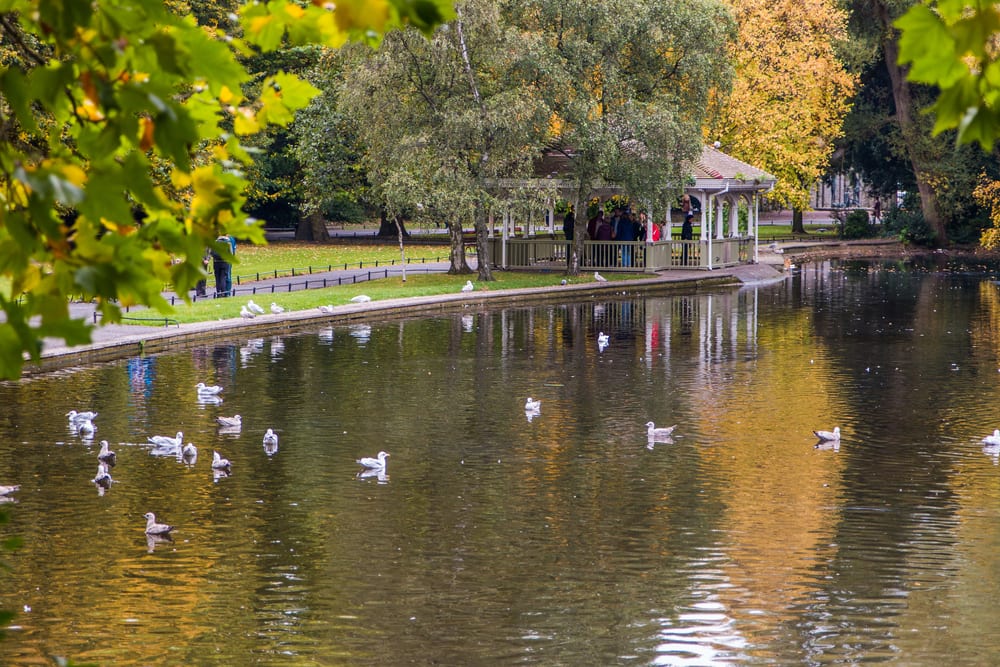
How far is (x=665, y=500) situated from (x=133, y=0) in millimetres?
11580

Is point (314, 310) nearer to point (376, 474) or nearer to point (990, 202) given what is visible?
point (376, 474)

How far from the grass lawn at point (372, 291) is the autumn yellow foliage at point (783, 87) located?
1416 cm

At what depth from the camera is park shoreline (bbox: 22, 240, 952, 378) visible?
83.0 ft

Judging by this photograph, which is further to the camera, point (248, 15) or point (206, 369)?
point (206, 369)

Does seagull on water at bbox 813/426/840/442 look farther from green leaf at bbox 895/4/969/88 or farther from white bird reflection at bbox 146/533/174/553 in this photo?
green leaf at bbox 895/4/969/88

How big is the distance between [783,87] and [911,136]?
8.82 m

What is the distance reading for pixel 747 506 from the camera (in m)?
14.3

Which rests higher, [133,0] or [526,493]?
[133,0]

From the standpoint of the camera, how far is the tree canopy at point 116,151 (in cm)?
348

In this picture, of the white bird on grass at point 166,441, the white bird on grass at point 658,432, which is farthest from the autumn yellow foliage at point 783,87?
the white bird on grass at point 166,441

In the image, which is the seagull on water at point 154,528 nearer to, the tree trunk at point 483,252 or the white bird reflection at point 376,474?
the white bird reflection at point 376,474

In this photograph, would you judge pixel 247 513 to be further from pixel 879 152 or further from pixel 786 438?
pixel 879 152

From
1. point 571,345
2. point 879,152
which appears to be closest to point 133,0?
point 571,345

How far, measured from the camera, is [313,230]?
65688 mm
